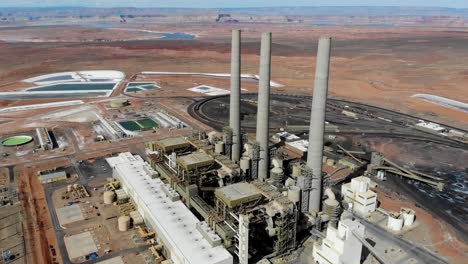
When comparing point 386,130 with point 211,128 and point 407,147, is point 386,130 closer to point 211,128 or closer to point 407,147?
point 407,147

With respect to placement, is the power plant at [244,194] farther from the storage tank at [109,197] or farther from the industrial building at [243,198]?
the storage tank at [109,197]

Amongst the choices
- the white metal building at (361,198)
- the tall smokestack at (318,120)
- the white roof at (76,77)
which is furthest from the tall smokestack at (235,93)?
the white roof at (76,77)

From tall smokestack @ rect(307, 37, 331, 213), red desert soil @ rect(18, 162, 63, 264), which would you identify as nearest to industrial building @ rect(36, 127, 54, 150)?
red desert soil @ rect(18, 162, 63, 264)

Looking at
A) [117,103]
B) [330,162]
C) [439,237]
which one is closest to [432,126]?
[330,162]

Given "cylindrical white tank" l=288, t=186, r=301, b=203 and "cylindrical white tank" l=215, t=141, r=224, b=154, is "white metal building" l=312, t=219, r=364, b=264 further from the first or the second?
"cylindrical white tank" l=215, t=141, r=224, b=154

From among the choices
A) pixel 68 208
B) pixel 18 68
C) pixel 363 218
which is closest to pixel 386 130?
pixel 363 218

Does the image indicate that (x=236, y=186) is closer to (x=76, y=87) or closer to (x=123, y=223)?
(x=123, y=223)
